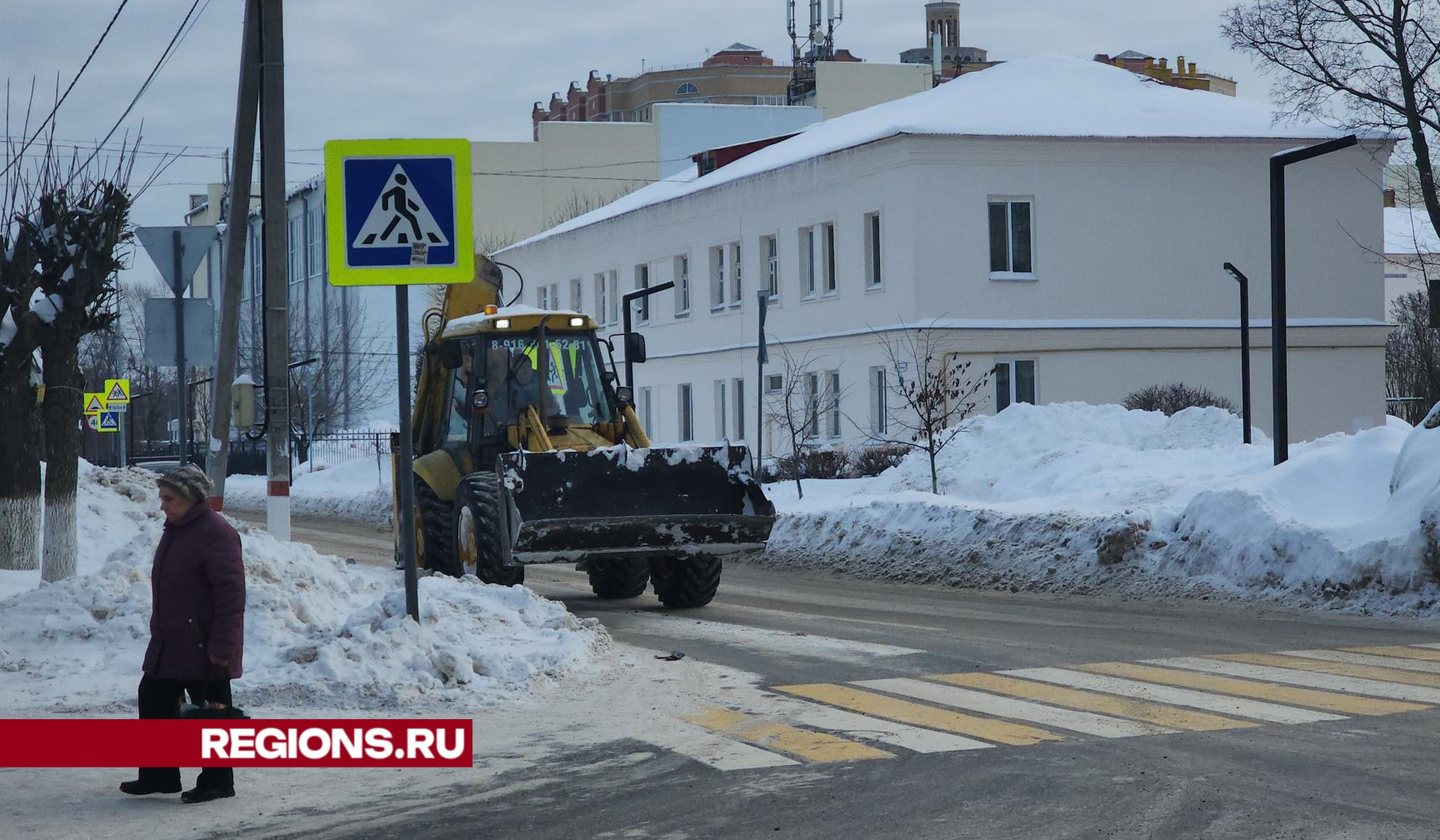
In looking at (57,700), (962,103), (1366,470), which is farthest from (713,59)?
(57,700)

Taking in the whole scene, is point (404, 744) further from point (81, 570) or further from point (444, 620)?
point (81, 570)

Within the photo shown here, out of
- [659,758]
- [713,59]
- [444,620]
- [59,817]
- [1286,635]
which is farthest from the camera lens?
[713,59]

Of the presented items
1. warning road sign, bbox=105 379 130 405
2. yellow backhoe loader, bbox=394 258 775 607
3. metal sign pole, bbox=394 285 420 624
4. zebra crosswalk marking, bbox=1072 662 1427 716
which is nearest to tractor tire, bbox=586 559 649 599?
yellow backhoe loader, bbox=394 258 775 607

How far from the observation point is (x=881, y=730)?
9.05 m

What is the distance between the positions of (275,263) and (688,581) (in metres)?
4.79

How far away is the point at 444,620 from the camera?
1180cm

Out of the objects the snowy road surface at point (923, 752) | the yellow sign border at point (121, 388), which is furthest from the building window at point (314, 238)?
the snowy road surface at point (923, 752)

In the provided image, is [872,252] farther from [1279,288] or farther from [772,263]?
[1279,288]

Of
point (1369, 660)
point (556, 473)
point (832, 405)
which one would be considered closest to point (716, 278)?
point (832, 405)

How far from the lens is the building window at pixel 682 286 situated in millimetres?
46938

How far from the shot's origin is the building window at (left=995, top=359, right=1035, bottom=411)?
37156 mm

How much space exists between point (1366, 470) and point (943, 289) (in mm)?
19139

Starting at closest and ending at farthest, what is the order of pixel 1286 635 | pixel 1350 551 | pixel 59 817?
pixel 59 817
pixel 1286 635
pixel 1350 551

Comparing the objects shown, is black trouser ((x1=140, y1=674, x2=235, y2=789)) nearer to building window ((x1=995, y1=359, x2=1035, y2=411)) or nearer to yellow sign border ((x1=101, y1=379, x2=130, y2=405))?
building window ((x1=995, y1=359, x2=1035, y2=411))
